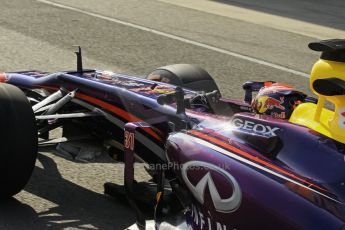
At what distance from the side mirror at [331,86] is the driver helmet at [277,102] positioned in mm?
506

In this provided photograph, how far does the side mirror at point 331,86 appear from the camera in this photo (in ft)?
11.5

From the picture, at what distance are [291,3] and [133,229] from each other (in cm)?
1272

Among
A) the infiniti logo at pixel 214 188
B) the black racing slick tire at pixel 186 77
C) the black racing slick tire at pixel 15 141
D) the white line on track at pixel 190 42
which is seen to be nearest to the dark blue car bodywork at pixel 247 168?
the infiniti logo at pixel 214 188

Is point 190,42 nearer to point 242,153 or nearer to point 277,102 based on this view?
point 277,102

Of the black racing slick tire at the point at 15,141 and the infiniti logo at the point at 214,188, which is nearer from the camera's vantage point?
the infiniti logo at the point at 214,188

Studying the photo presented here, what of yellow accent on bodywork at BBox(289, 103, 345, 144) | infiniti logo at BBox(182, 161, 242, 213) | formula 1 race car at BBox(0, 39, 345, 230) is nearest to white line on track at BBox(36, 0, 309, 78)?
formula 1 race car at BBox(0, 39, 345, 230)

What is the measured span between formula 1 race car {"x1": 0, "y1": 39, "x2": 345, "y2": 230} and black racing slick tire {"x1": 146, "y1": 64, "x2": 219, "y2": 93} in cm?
39

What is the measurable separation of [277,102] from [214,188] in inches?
33.0

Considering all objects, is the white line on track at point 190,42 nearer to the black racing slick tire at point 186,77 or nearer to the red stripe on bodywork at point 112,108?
the black racing slick tire at point 186,77

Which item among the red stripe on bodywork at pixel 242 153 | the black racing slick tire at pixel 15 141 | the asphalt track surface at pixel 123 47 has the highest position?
the red stripe on bodywork at pixel 242 153

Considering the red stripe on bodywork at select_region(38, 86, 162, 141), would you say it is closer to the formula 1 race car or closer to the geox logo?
the formula 1 race car

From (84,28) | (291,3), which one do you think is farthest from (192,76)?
(291,3)

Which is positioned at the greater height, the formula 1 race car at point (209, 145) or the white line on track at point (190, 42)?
Answer: the formula 1 race car at point (209, 145)

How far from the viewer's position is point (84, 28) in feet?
35.4
